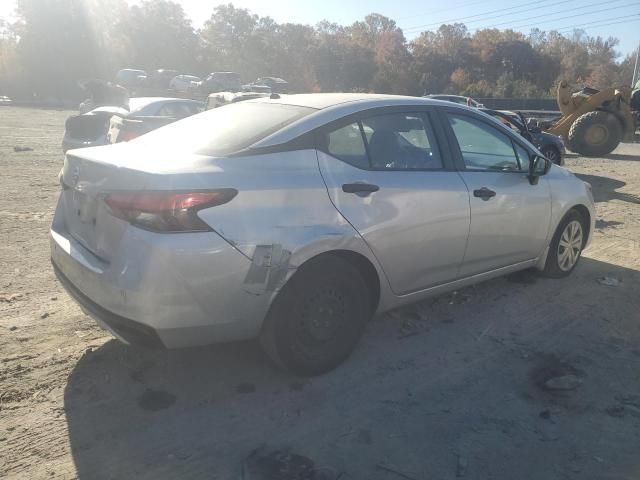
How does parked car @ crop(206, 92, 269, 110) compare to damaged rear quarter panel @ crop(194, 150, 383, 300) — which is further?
parked car @ crop(206, 92, 269, 110)

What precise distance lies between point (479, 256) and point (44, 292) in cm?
357

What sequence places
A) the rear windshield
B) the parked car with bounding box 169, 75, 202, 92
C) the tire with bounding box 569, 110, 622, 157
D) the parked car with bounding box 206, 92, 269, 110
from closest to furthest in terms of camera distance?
the rear windshield → the parked car with bounding box 206, 92, 269, 110 → the tire with bounding box 569, 110, 622, 157 → the parked car with bounding box 169, 75, 202, 92

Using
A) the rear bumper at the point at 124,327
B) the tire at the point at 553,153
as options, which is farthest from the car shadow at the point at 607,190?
the rear bumper at the point at 124,327

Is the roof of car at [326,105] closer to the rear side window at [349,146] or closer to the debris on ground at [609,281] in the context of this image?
the rear side window at [349,146]

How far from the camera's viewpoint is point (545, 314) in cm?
452

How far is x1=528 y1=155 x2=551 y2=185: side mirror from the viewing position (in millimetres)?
4590

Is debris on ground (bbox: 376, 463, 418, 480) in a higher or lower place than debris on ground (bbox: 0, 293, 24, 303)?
lower

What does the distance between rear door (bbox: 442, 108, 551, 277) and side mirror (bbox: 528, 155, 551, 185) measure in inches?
1.9

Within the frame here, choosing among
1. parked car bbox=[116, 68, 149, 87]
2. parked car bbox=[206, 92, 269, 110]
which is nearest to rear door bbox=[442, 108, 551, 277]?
parked car bbox=[206, 92, 269, 110]

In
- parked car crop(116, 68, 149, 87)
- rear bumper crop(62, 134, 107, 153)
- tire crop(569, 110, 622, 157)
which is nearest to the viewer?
rear bumper crop(62, 134, 107, 153)

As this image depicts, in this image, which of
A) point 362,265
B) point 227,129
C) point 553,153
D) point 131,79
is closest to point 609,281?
point 362,265

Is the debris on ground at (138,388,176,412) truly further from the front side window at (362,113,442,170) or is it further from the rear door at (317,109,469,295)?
the front side window at (362,113,442,170)

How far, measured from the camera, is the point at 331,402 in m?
3.22

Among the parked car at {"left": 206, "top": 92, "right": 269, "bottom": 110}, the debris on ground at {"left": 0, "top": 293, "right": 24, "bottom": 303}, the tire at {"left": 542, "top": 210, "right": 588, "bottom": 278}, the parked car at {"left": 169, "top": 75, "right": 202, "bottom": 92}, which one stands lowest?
the debris on ground at {"left": 0, "top": 293, "right": 24, "bottom": 303}
